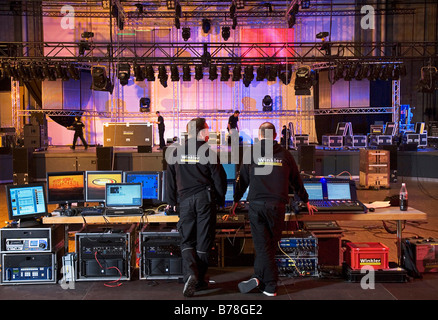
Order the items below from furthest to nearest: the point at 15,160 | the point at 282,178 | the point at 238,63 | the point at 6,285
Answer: the point at 238,63, the point at 15,160, the point at 6,285, the point at 282,178

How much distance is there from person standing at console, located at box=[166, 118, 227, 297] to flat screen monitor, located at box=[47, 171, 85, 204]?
1514 mm

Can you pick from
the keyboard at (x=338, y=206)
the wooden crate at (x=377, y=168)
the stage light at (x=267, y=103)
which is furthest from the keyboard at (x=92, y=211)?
the stage light at (x=267, y=103)

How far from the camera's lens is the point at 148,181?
555cm

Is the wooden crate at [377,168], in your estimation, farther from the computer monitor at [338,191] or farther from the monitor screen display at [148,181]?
the monitor screen display at [148,181]

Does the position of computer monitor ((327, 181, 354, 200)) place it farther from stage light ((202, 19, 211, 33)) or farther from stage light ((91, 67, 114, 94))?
stage light ((202, 19, 211, 33))

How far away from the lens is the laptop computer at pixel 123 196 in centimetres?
523

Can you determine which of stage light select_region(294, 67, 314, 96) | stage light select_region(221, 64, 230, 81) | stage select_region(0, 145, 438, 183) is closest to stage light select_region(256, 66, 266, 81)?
stage light select_region(221, 64, 230, 81)

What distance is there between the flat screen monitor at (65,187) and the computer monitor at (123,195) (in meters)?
0.45

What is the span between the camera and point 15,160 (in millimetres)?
12445

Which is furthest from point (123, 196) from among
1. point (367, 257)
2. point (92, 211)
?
point (367, 257)

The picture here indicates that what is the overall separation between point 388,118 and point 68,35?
13.9m

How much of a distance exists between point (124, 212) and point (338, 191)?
256cm
